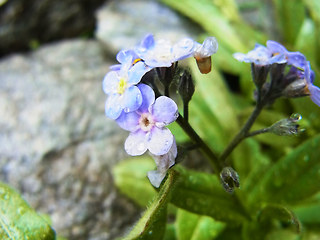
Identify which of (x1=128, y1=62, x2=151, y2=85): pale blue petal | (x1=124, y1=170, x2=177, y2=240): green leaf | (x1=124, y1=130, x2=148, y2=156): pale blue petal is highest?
(x1=128, y1=62, x2=151, y2=85): pale blue petal

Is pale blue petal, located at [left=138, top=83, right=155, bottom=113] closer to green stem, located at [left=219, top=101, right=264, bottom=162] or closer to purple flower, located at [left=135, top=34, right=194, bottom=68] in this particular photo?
purple flower, located at [left=135, top=34, right=194, bottom=68]

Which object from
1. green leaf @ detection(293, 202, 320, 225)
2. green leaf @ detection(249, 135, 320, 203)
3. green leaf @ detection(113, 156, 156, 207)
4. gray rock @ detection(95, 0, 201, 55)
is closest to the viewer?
green leaf @ detection(249, 135, 320, 203)

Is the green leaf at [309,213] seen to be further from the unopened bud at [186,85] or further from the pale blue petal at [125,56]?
the pale blue petal at [125,56]

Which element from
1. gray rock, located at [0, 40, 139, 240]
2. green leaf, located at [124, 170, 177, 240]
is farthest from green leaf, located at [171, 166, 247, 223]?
gray rock, located at [0, 40, 139, 240]

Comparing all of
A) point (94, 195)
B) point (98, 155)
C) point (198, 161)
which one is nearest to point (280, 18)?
point (198, 161)

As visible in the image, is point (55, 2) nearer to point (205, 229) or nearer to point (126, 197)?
point (126, 197)

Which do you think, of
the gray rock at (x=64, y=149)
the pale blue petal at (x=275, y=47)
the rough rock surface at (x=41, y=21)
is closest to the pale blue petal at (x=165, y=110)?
the pale blue petal at (x=275, y=47)

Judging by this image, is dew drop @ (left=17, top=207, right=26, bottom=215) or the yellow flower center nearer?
the yellow flower center
